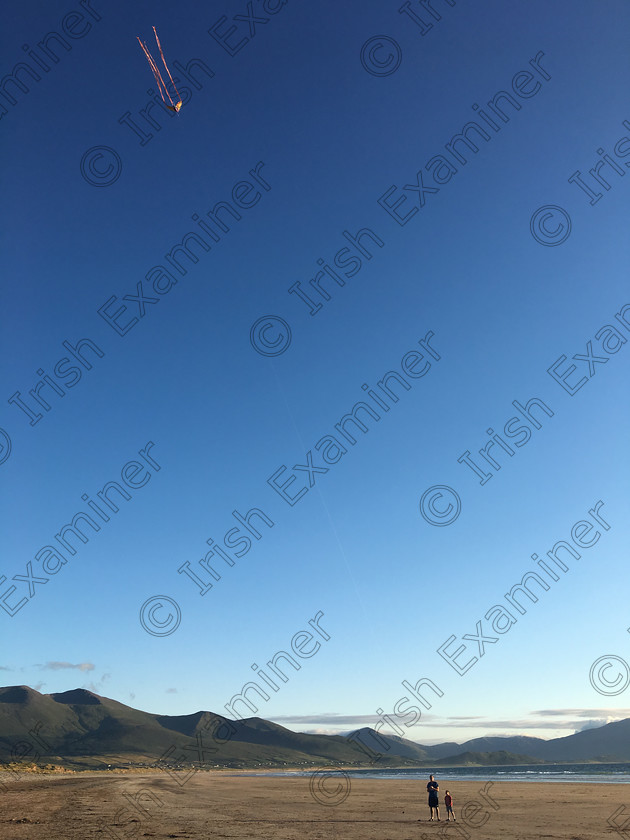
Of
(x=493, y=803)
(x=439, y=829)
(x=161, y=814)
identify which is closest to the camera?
A: (x=439, y=829)

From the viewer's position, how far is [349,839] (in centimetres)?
2592

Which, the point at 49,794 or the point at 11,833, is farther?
the point at 49,794

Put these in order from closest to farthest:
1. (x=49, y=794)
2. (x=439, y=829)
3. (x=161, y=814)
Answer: (x=439, y=829) → (x=161, y=814) → (x=49, y=794)

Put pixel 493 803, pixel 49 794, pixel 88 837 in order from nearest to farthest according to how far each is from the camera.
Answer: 1. pixel 88 837
2. pixel 493 803
3. pixel 49 794

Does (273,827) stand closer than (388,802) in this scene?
Yes

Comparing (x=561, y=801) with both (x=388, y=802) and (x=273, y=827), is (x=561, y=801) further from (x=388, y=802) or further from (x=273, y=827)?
(x=273, y=827)

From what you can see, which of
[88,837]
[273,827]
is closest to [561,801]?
[273,827]

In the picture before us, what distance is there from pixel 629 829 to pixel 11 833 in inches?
1219

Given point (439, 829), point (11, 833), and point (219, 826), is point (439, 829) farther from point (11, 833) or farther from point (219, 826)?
point (11, 833)

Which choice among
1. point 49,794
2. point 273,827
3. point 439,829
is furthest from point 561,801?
point 49,794

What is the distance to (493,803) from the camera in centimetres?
4750

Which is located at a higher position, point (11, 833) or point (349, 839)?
point (349, 839)

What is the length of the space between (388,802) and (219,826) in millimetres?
24711

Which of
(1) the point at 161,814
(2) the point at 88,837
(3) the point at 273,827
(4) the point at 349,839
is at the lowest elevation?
(1) the point at 161,814
